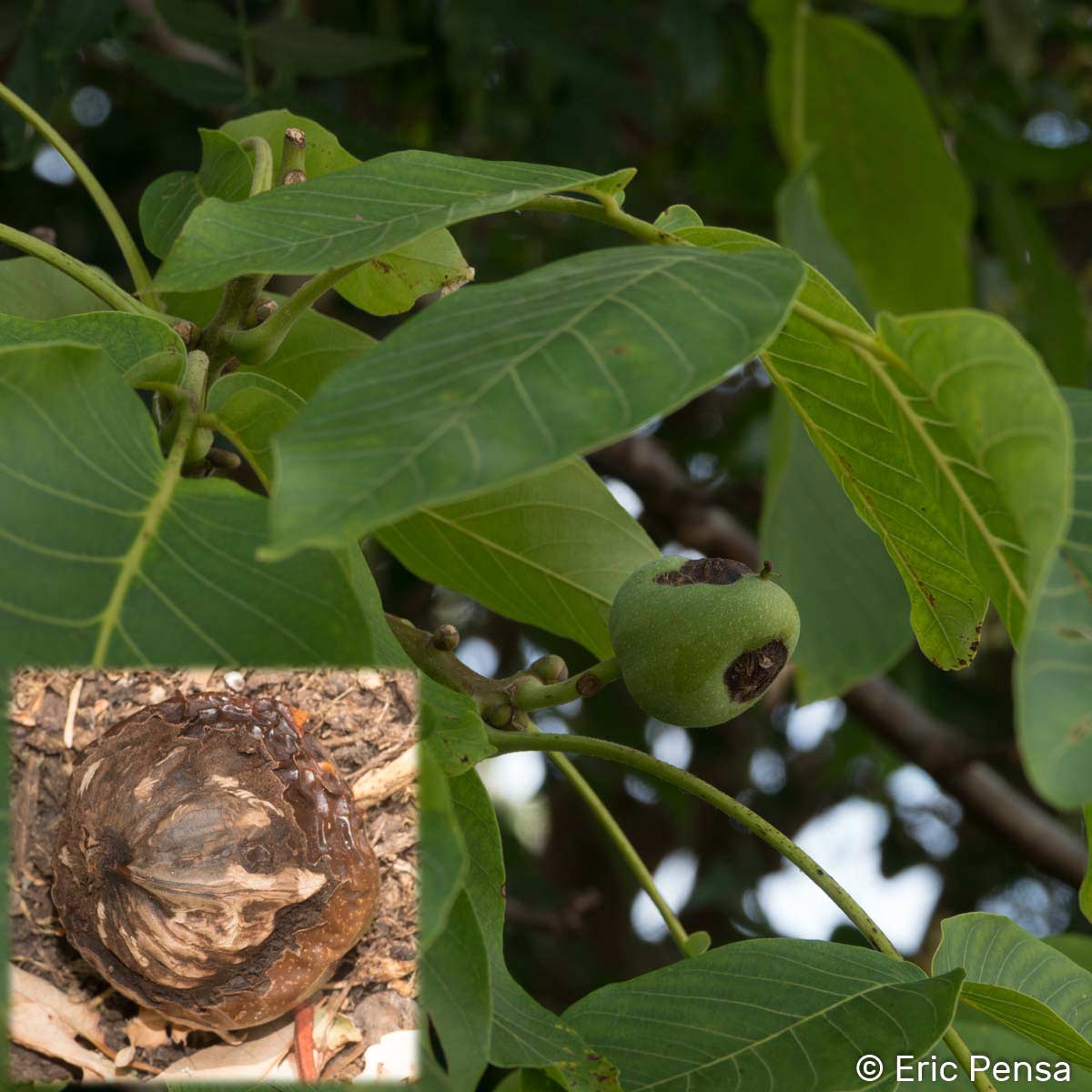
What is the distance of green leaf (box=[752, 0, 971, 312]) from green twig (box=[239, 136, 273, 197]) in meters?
1.13

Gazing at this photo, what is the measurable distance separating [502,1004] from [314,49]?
3.39ft

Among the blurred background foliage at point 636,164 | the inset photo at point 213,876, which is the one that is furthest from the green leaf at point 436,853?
the blurred background foliage at point 636,164

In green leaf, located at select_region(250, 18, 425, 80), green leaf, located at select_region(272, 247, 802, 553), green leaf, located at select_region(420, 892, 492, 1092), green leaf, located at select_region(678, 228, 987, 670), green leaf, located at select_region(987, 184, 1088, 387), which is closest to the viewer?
green leaf, located at select_region(272, 247, 802, 553)

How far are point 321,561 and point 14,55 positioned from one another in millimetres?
1055

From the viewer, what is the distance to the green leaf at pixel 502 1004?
61 cm

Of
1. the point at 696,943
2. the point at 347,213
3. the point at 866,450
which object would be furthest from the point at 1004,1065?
the point at 347,213

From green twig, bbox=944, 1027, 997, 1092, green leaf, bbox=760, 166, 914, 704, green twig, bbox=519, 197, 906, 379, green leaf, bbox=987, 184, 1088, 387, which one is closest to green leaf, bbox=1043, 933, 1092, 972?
green leaf, bbox=760, 166, 914, 704

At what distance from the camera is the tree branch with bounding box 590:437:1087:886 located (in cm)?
171

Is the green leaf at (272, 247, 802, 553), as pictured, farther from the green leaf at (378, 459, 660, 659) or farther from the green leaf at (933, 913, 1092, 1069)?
the green leaf at (933, 913, 1092, 1069)

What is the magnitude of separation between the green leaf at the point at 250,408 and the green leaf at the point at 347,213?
0.24 feet

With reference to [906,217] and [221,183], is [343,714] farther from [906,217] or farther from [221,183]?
[906,217]

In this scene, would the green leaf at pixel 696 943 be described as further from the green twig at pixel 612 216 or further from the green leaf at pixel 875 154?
the green leaf at pixel 875 154

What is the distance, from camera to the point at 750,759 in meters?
2.42

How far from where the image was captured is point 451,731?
57 cm
